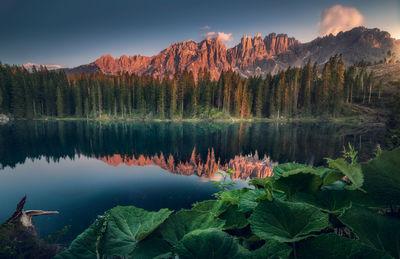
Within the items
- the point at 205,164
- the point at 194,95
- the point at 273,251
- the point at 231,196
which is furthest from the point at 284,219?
the point at 194,95

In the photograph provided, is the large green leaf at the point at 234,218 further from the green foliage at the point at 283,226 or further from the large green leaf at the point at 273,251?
the large green leaf at the point at 273,251

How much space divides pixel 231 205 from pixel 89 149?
29.2 m

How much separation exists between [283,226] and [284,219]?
26mm

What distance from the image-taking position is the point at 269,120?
65.1m

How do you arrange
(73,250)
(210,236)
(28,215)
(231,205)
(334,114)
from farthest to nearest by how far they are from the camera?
1. (334,114)
2. (28,215)
3. (231,205)
4. (73,250)
5. (210,236)

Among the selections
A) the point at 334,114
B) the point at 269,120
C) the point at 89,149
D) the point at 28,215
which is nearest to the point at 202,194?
the point at 28,215

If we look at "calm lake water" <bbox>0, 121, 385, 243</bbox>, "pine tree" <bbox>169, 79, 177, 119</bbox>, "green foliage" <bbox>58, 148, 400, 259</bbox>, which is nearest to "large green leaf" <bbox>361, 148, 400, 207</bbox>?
"green foliage" <bbox>58, 148, 400, 259</bbox>

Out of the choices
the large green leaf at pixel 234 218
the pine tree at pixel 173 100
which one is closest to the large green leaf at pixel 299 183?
the large green leaf at pixel 234 218

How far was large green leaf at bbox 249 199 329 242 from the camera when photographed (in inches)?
26.3

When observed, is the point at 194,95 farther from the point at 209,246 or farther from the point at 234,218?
the point at 209,246

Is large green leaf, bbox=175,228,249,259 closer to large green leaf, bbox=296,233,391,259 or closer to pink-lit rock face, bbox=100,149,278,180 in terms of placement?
large green leaf, bbox=296,233,391,259

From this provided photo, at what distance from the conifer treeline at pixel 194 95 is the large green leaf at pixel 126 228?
62144 mm

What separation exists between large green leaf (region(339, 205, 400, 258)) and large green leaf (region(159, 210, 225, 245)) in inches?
20.0

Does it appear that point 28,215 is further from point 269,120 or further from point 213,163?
point 269,120
